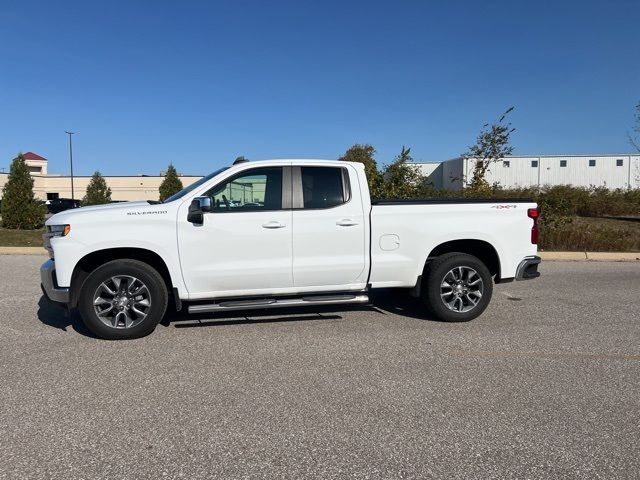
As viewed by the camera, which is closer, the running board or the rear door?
the running board

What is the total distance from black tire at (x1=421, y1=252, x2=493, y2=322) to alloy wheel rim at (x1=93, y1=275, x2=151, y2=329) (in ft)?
10.9

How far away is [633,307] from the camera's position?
6867mm

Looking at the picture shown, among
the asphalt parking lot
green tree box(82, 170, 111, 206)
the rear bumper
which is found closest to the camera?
the asphalt parking lot

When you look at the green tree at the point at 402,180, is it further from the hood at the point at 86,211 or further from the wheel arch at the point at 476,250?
the hood at the point at 86,211

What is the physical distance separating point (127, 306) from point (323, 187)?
2.59m

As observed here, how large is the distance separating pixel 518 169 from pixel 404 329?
62582 millimetres

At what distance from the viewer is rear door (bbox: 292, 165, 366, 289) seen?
18.1 ft

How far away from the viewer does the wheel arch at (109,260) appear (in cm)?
513

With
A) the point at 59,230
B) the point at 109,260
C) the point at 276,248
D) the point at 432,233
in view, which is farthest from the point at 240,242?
the point at 432,233

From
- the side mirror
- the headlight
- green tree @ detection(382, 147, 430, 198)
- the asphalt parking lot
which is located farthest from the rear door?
green tree @ detection(382, 147, 430, 198)

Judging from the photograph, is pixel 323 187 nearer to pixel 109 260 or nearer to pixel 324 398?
pixel 109 260

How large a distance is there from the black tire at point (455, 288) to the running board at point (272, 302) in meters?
0.86

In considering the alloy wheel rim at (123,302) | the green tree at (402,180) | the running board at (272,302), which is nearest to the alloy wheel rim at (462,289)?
the running board at (272,302)

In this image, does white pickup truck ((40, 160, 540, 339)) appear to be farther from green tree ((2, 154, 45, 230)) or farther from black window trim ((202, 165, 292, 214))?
green tree ((2, 154, 45, 230))
